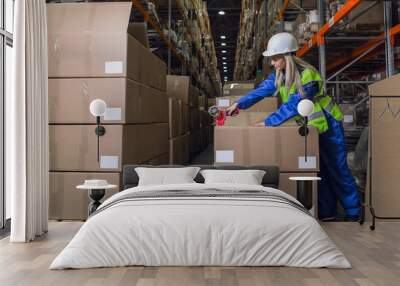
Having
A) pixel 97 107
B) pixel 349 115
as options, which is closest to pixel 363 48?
pixel 349 115

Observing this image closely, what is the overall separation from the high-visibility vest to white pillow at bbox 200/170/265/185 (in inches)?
37.7

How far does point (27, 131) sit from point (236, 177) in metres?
1.83

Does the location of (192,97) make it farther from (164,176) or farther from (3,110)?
(164,176)

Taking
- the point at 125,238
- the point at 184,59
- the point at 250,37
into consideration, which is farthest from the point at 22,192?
the point at 250,37

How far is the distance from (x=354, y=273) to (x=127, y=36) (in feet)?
10.6

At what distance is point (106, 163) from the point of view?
5324mm

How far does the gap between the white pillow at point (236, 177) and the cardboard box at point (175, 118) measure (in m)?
3.94

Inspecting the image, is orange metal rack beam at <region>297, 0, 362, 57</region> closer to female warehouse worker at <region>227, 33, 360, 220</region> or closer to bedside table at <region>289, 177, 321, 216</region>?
female warehouse worker at <region>227, 33, 360, 220</region>

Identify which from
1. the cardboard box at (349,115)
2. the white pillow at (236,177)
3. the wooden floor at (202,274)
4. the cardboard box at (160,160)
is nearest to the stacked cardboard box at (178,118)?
the cardboard box at (160,160)

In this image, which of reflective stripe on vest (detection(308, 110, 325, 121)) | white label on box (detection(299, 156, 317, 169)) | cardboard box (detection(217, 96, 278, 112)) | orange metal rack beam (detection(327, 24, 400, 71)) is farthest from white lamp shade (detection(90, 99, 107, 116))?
orange metal rack beam (detection(327, 24, 400, 71))

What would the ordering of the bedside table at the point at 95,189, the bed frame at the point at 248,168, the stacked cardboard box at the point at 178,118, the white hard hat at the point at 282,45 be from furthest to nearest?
1. the stacked cardboard box at the point at 178,118
2. the white hard hat at the point at 282,45
3. the bed frame at the point at 248,168
4. the bedside table at the point at 95,189

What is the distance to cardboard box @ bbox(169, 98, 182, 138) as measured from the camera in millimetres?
8766

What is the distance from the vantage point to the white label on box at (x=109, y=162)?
5316 mm

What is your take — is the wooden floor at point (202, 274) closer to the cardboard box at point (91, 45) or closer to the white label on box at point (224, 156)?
the white label on box at point (224, 156)
